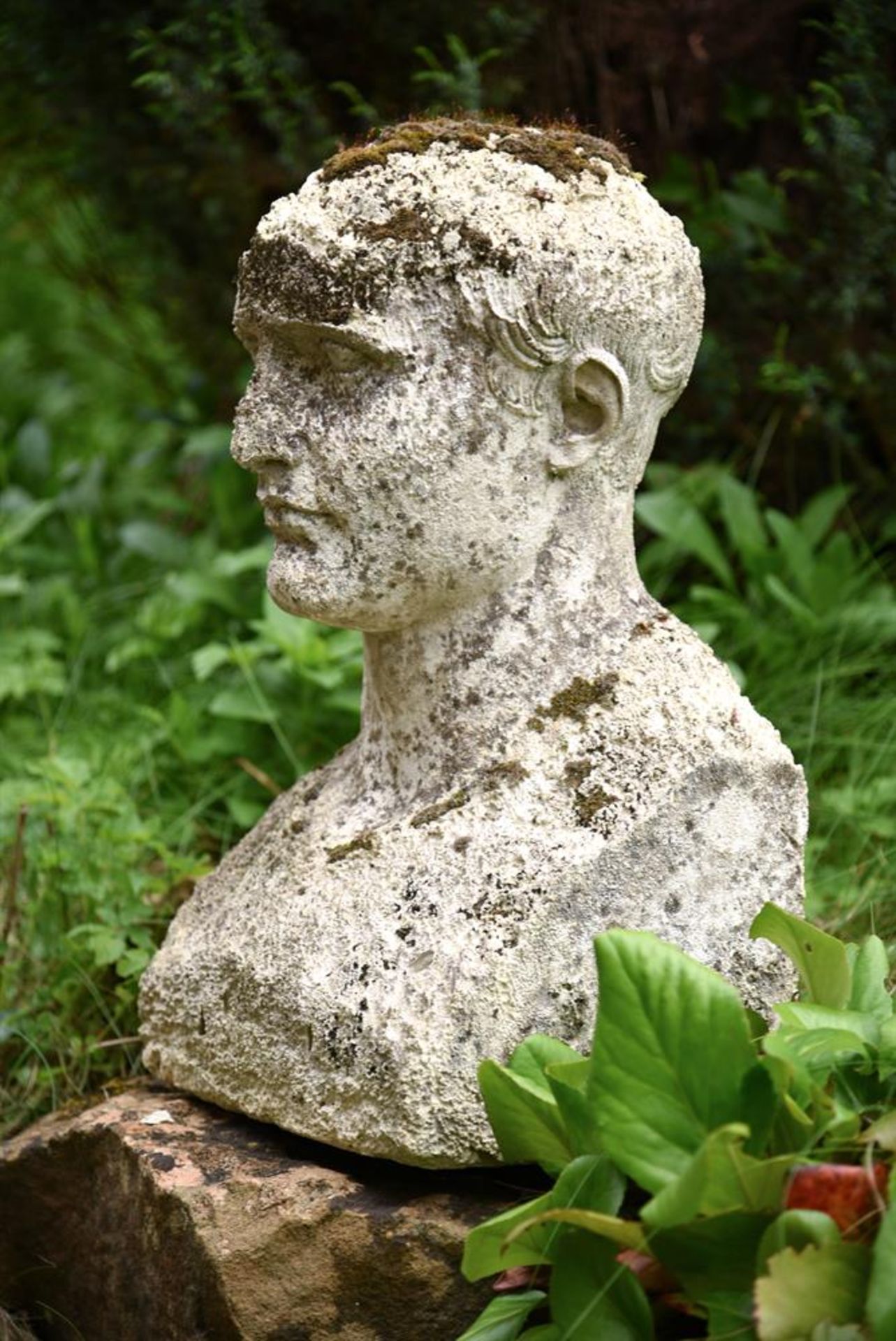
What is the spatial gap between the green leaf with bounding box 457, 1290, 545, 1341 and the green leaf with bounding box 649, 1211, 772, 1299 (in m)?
0.19

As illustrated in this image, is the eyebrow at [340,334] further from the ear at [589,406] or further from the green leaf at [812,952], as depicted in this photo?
the green leaf at [812,952]

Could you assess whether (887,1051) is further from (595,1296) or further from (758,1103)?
(595,1296)

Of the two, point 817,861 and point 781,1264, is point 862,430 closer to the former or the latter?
point 817,861

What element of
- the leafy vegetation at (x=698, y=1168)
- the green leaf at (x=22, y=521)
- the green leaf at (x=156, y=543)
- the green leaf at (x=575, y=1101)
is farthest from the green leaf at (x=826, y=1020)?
the green leaf at (x=22, y=521)

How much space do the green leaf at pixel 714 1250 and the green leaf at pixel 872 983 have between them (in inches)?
13.7

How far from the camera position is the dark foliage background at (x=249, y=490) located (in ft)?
10.9

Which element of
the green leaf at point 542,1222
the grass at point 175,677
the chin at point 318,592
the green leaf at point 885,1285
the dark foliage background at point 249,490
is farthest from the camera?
the dark foliage background at point 249,490

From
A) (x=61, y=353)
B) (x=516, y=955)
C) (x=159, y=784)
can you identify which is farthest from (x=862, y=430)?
(x=61, y=353)

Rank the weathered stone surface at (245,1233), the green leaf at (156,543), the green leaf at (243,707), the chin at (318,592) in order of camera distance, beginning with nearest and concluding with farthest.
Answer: the weathered stone surface at (245,1233) → the chin at (318,592) → the green leaf at (243,707) → the green leaf at (156,543)

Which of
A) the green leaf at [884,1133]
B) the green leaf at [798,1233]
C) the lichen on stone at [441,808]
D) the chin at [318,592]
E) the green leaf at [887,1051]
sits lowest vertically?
the green leaf at [887,1051]

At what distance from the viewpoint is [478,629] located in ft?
7.66

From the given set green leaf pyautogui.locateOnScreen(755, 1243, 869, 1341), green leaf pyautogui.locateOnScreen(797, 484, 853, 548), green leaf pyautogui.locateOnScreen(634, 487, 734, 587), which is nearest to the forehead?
green leaf pyautogui.locateOnScreen(755, 1243, 869, 1341)

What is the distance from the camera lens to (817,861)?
11.0ft

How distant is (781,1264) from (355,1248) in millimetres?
612
